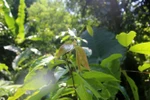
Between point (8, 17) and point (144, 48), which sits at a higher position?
point (8, 17)

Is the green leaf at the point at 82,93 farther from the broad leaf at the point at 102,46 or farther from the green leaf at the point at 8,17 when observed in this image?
the green leaf at the point at 8,17

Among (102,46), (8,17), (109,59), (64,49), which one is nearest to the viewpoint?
(64,49)

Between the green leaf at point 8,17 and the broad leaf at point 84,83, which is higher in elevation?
the green leaf at point 8,17

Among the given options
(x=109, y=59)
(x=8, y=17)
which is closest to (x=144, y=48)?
(x=109, y=59)

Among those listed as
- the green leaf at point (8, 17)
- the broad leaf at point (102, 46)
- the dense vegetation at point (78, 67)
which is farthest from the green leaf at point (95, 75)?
the green leaf at point (8, 17)

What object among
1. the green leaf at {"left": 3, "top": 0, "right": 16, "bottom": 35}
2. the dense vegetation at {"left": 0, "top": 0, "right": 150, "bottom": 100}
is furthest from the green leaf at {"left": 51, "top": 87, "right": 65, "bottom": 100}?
the green leaf at {"left": 3, "top": 0, "right": 16, "bottom": 35}

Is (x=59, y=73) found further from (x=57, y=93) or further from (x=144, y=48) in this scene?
(x=144, y=48)

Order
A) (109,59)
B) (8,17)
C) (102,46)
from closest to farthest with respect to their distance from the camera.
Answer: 1. (109,59)
2. (102,46)
3. (8,17)

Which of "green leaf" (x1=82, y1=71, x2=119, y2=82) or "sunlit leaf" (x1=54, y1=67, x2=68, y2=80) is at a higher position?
"sunlit leaf" (x1=54, y1=67, x2=68, y2=80)

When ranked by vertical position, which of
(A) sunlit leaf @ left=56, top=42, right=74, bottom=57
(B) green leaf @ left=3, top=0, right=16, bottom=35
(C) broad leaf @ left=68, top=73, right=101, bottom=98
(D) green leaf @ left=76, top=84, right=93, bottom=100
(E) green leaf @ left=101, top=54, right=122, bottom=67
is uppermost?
(B) green leaf @ left=3, top=0, right=16, bottom=35

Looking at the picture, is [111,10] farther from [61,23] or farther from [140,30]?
[61,23]

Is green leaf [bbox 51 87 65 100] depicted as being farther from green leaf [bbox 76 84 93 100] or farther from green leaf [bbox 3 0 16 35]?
green leaf [bbox 3 0 16 35]
